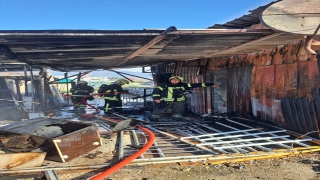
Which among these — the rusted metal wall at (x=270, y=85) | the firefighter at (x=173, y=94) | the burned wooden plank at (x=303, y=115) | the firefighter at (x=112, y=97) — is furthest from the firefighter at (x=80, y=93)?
the burned wooden plank at (x=303, y=115)

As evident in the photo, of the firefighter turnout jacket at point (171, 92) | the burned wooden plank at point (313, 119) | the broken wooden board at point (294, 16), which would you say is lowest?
the burned wooden plank at point (313, 119)

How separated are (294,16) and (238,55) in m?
4.10

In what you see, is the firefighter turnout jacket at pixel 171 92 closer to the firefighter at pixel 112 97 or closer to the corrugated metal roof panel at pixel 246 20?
the firefighter at pixel 112 97

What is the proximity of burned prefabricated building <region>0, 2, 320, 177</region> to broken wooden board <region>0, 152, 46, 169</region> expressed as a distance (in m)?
1.73

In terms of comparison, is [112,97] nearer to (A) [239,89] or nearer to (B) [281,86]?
(A) [239,89]

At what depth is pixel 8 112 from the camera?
413 inches

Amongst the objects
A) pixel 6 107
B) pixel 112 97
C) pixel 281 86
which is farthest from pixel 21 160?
pixel 6 107

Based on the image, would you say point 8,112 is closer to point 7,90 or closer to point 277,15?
point 7,90

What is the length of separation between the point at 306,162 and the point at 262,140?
137cm

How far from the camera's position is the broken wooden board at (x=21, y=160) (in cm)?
371

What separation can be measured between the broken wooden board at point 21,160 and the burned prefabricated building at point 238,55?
173 cm

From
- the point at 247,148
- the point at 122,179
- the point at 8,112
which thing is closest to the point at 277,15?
the point at 247,148

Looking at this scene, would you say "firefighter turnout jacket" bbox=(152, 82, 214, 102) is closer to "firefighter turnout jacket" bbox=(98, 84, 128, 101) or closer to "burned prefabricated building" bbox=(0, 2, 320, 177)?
"burned prefabricated building" bbox=(0, 2, 320, 177)

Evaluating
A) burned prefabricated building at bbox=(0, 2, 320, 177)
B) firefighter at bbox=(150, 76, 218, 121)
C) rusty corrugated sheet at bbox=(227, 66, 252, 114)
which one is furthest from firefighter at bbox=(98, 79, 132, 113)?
rusty corrugated sheet at bbox=(227, 66, 252, 114)
